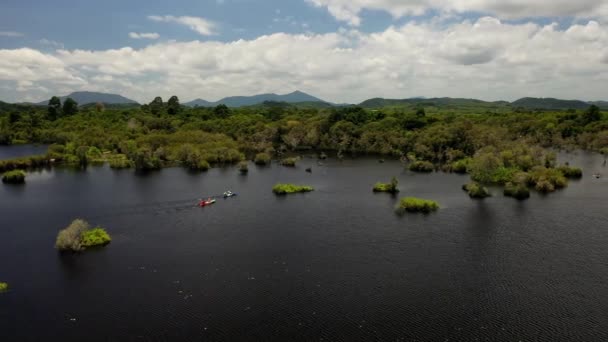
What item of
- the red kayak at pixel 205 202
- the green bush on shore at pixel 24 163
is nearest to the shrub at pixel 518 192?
the red kayak at pixel 205 202

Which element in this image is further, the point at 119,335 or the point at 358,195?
the point at 358,195

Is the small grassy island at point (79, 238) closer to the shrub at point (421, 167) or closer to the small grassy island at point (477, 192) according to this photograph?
the small grassy island at point (477, 192)

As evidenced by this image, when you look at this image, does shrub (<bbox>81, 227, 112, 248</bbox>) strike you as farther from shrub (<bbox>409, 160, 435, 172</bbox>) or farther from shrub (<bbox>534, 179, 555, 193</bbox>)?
shrub (<bbox>409, 160, 435, 172</bbox>)

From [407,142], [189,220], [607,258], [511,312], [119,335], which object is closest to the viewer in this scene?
[119,335]

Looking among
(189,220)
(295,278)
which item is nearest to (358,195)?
(189,220)

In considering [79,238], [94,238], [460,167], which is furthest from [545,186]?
[79,238]

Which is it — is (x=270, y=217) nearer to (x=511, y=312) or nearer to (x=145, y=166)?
(x=511, y=312)

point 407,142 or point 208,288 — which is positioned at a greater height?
point 407,142
